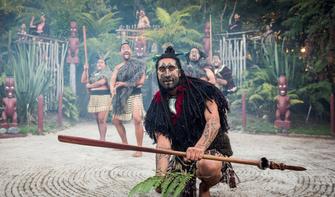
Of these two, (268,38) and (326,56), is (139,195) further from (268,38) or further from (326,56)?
(268,38)

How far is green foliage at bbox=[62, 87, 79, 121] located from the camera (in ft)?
34.7

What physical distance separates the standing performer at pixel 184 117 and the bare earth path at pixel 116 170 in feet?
1.85

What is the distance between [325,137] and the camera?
7.10 meters

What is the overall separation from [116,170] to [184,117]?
73.7 inches

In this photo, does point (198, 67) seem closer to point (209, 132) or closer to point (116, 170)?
point (116, 170)

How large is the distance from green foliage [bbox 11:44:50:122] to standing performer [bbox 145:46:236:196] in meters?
6.99

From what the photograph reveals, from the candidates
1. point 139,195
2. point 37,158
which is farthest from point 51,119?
point 139,195

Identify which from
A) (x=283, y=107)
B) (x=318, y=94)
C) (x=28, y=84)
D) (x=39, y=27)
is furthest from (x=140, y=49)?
(x=318, y=94)

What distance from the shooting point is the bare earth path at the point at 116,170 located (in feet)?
10.9

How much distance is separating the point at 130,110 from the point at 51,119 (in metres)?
5.39

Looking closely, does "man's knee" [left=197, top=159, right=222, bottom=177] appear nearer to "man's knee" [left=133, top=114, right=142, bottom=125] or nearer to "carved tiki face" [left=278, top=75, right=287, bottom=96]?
"man's knee" [left=133, top=114, right=142, bottom=125]

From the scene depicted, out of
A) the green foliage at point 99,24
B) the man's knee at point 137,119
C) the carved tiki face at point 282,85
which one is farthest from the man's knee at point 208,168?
the green foliage at point 99,24

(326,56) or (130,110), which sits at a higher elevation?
(326,56)

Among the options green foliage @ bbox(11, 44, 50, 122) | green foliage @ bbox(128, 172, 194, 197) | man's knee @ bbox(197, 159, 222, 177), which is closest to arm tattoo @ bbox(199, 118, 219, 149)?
man's knee @ bbox(197, 159, 222, 177)
